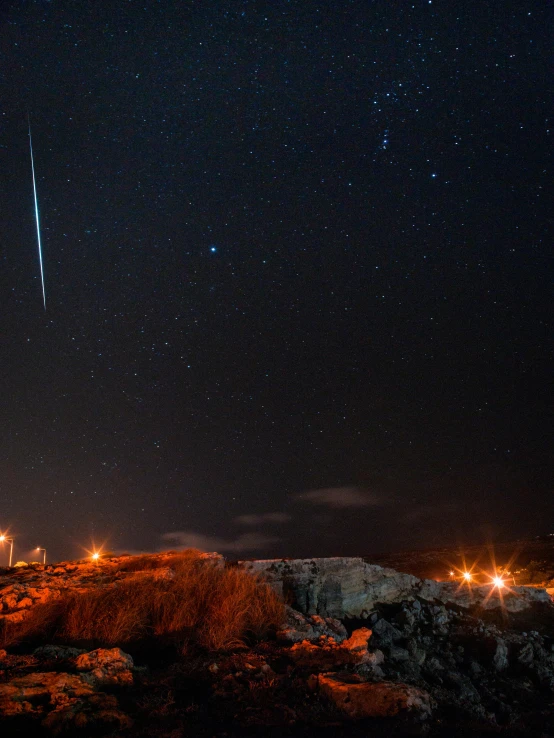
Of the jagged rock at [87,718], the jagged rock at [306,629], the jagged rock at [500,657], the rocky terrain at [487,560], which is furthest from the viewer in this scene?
the rocky terrain at [487,560]

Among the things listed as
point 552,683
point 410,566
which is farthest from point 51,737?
point 410,566

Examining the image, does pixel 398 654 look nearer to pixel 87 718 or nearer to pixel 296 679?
pixel 296 679

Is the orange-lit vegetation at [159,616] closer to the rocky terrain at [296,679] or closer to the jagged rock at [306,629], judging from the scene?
the rocky terrain at [296,679]

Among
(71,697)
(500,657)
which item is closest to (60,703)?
(71,697)

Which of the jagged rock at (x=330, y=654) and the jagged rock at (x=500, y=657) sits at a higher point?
the jagged rock at (x=330, y=654)

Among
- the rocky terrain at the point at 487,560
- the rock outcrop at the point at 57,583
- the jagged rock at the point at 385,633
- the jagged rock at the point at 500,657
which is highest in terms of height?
the rock outcrop at the point at 57,583

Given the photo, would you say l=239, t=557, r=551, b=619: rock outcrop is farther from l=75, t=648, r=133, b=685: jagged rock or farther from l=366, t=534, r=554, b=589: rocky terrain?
l=366, t=534, r=554, b=589: rocky terrain

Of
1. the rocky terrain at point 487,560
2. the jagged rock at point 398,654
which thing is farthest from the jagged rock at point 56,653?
the rocky terrain at point 487,560
